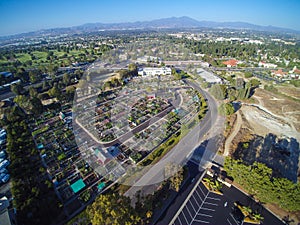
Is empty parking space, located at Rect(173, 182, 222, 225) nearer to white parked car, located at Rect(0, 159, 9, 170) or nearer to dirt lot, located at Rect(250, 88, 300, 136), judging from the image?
dirt lot, located at Rect(250, 88, 300, 136)

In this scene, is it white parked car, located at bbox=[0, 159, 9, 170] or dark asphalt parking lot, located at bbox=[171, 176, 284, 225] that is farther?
white parked car, located at bbox=[0, 159, 9, 170]

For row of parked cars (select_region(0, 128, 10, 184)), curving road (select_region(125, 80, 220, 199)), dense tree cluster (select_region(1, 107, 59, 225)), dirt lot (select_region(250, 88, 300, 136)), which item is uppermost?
dense tree cluster (select_region(1, 107, 59, 225))

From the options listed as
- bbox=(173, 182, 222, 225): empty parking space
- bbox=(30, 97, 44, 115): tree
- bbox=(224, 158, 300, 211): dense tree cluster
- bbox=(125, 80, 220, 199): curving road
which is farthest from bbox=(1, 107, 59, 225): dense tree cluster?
bbox=(224, 158, 300, 211): dense tree cluster

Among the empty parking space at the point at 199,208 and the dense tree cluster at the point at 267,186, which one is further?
the empty parking space at the point at 199,208

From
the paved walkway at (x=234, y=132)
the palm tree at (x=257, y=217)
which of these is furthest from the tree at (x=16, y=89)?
the palm tree at (x=257, y=217)

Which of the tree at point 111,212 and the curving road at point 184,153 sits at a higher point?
the tree at point 111,212

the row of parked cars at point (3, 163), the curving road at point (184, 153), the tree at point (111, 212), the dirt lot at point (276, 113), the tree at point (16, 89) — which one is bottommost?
the dirt lot at point (276, 113)

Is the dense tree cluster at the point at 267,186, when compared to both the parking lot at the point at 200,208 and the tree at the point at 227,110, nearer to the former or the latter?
the parking lot at the point at 200,208

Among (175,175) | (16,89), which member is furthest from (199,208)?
(16,89)
